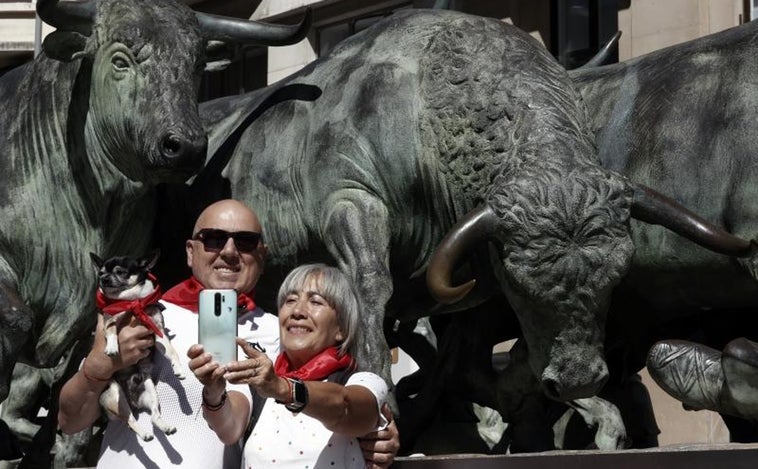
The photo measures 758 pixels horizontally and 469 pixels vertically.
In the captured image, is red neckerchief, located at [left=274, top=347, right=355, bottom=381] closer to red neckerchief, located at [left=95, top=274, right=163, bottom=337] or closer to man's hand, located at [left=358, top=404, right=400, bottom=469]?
man's hand, located at [left=358, top=404, right=400, bottom=469]

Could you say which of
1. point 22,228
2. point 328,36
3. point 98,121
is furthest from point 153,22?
point 328,36

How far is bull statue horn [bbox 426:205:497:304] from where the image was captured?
731cm

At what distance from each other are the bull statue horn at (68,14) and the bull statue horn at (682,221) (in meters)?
2.91

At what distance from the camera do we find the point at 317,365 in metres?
5.25

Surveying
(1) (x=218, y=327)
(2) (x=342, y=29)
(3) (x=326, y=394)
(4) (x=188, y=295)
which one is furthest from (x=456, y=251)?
(2) (x=342, y=29)

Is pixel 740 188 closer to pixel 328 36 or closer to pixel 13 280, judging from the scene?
pixel 13 280

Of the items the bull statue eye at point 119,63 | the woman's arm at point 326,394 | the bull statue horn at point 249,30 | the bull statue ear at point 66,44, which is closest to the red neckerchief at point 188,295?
the woman's arm at point 326,394

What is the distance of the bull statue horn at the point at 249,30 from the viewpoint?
8.95 metres

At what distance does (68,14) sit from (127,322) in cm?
337

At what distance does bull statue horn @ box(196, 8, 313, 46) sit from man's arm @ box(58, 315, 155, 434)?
3.64 m

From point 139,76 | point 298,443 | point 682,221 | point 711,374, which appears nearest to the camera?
point 298,443

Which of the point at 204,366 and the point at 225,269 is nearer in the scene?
the point at 204,366

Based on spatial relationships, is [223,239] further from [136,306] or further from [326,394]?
[326,394]

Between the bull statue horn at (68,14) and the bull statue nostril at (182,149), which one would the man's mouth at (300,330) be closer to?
the bull statue nostril at (182,149)
